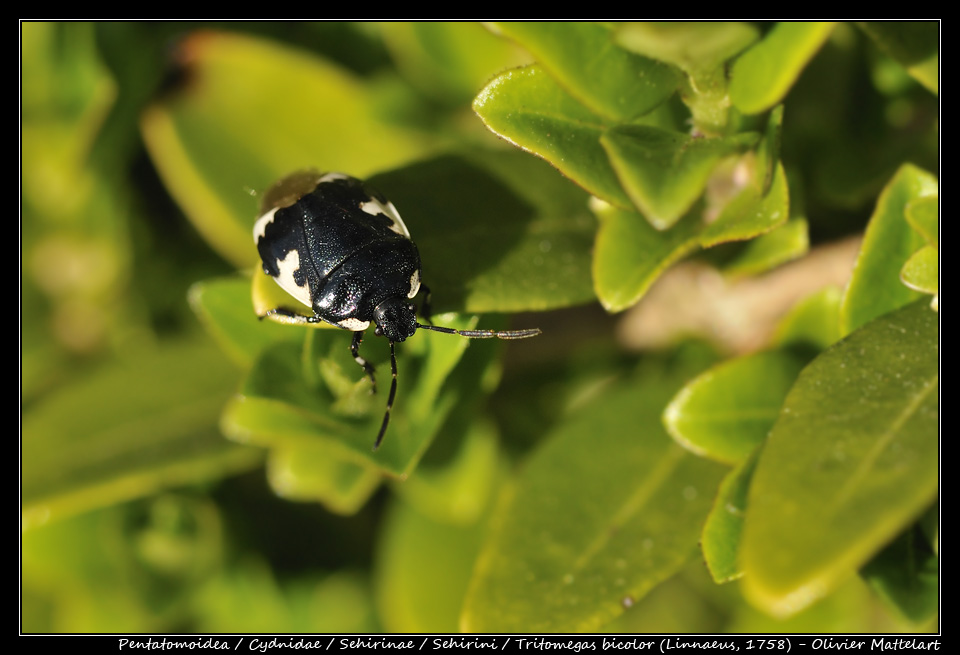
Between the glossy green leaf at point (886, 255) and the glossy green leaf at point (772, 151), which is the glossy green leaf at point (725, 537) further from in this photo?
the glossy green leaf at point (772, 151)

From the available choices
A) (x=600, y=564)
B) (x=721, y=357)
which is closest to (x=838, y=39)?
(x=721, y=357)

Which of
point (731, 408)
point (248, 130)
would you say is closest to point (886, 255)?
point (731, 408)

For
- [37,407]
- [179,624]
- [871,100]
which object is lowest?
[179,624]

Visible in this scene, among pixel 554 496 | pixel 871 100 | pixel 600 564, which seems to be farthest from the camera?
pixel 871 100

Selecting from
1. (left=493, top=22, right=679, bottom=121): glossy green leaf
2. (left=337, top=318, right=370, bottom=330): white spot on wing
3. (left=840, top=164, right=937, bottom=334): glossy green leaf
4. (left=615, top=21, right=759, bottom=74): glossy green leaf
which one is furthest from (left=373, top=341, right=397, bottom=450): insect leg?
(left=840, top=164, right=937, bottom=334): glossy green leaf

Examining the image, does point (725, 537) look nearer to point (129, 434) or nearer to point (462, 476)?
point (462, 476)

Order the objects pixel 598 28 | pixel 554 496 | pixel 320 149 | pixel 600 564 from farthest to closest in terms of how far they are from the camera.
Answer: pixel 320 149, pixel 554 496, pixel 600 564, pixel 598 28

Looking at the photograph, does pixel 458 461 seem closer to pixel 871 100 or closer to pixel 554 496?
pixel 554 496
